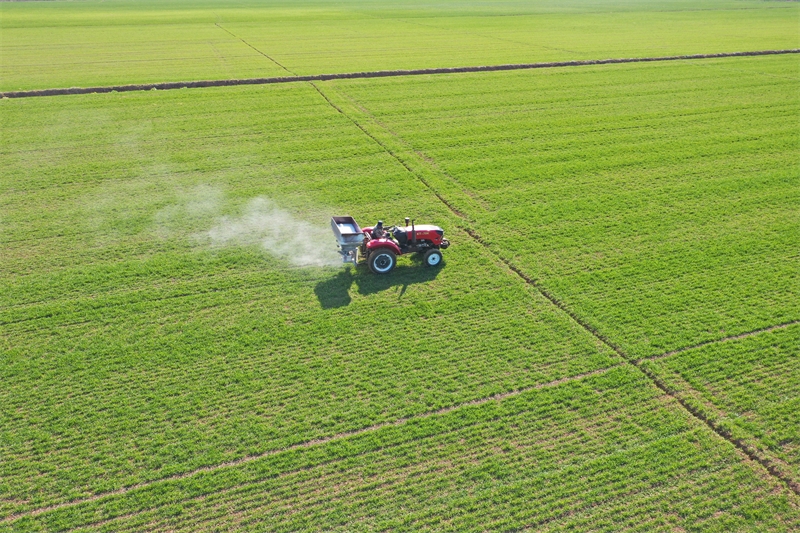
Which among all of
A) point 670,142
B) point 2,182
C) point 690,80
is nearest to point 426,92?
point 670,142

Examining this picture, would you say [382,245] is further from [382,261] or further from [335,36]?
[335,36]

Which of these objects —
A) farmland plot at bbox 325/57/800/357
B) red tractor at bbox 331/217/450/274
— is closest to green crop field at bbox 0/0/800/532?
farmland plot at bbox 325/57/800/357

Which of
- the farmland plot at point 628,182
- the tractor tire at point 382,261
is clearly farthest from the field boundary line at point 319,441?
the tractor tire at point 382,261

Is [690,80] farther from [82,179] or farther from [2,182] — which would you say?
[2,182]

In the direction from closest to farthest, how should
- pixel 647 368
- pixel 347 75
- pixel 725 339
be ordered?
pixel 647 368 → pixel 725 339 → pixel 347 75

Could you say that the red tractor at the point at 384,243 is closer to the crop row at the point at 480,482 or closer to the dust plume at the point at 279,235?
the dust plume at the point at 279,235

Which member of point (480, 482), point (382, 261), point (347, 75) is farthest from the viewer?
point (347, 75)

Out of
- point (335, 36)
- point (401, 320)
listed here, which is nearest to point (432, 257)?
point (401, 320)
